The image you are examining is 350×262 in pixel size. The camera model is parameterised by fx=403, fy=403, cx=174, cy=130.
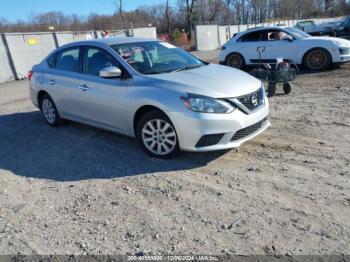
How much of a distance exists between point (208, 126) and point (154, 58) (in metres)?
1.77

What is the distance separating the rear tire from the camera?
13.7 metres

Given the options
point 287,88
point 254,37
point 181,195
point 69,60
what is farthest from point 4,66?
point 181,195

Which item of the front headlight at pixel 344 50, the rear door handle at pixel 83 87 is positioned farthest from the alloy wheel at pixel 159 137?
the front headlight at pixel 344 50

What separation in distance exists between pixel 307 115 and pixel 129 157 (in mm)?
3444

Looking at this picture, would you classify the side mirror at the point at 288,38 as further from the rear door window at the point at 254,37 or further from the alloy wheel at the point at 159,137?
the alloy wheel at the point at 159,137

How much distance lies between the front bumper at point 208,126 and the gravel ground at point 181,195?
0.95 feet

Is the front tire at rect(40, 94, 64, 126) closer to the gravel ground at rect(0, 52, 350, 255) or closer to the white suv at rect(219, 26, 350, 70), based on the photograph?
the gravel ground at rect(0, 52, 350, 255)

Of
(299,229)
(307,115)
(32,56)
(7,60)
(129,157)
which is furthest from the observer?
(32,56)

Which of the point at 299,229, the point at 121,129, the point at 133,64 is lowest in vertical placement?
the point at 299,229

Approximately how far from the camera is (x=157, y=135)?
17.8 ft

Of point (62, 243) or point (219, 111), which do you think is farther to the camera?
point (219, 111)

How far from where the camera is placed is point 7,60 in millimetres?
18234

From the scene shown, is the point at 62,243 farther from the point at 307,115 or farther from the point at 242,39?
the point at 242,39

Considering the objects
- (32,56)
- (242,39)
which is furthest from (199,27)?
(242,39)
